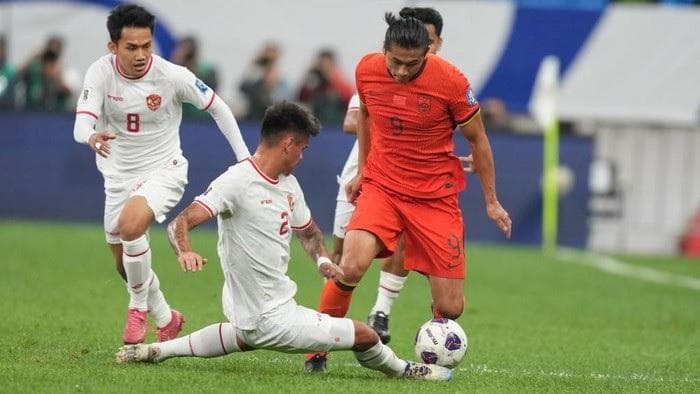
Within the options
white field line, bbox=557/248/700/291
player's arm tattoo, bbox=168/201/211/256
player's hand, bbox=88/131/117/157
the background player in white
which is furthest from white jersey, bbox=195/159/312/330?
white field line, bbox=557/248/700/291

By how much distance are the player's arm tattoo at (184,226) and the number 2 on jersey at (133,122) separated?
2.17 metres

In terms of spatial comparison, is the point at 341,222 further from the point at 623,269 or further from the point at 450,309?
the point at 623,269

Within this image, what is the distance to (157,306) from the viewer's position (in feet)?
33.6

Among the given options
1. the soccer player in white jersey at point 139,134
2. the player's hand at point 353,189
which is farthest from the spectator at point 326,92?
the soccer player in white jersey at point 139,134

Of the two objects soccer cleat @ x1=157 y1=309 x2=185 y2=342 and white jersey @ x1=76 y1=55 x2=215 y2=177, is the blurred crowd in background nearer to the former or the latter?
white jersey @ x1=76 y1=55 x2=215 y2=177

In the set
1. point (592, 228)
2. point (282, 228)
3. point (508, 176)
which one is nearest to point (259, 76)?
point (508, 176)

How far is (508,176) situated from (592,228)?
2121 mm

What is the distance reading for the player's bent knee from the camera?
866cm

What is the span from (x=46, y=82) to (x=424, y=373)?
1487cm

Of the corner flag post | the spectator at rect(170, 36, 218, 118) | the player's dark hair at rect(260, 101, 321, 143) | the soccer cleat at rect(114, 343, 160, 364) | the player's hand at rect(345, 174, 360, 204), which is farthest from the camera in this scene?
the corner flag post

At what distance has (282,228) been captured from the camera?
340 inches

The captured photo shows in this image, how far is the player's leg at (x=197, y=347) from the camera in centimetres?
874

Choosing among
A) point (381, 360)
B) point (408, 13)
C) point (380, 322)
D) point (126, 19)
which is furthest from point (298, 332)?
point (408, 13)

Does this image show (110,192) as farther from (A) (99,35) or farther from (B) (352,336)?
(A) (99,35)
